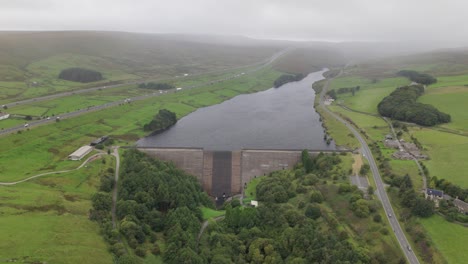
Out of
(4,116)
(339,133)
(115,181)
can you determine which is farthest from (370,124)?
(4,116)

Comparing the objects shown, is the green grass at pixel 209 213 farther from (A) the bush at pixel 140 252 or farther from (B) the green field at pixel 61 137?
(B) the green field at pixel 61 137

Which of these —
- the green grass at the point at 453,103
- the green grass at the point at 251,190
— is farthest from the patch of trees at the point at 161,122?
the green grass at the point at 453,103

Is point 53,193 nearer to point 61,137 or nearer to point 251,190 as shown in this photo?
point 61,137

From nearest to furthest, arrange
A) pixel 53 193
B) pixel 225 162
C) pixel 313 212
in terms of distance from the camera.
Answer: pixel 313 212
pixel 53 193
pixel 225 162

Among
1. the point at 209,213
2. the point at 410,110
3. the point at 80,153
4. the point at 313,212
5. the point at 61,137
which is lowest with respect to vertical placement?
the point at 209,213

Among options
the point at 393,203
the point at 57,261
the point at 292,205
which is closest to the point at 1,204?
the point at 57,261

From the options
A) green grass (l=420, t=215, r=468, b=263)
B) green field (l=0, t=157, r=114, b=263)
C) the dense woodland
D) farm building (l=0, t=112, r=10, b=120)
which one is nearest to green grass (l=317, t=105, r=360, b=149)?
the dense woodland
